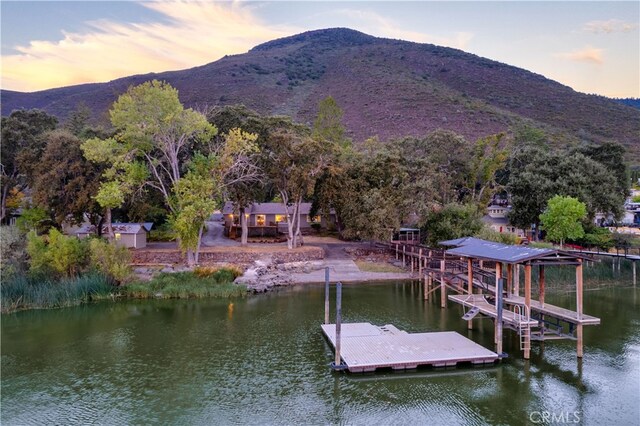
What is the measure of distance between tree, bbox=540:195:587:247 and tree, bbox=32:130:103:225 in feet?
120

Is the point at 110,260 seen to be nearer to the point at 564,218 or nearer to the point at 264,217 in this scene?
the point at 264,217

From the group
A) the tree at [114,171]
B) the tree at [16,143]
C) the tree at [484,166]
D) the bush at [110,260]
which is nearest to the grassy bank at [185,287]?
the bush at [110,260]

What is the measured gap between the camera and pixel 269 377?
54.4ft

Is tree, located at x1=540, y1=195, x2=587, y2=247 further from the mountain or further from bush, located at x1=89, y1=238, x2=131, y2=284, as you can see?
the mountain

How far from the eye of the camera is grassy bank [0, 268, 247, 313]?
2622 centimetres

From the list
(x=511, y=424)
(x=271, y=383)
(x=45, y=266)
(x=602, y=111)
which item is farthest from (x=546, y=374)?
(x=602, y=111)

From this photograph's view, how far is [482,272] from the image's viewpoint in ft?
80.6

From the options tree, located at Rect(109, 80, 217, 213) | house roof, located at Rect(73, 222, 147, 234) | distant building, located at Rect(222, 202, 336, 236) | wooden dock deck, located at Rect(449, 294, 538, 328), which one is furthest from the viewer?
distant building, located at Rect(222, 202, 336, 236)

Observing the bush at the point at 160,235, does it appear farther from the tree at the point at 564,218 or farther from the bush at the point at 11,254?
the tree at the point at 564,218

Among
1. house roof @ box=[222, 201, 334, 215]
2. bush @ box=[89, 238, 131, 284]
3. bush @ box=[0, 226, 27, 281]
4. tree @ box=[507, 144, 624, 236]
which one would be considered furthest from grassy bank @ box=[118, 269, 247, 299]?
tree @ box=[507, 144, 624, 236]

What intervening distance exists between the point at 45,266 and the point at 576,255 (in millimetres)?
29301

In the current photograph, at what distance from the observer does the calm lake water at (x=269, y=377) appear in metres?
14.0

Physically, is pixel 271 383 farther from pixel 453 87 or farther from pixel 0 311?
pixel 453 87

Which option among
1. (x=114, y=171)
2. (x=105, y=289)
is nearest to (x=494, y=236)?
(x=105, y=289)
